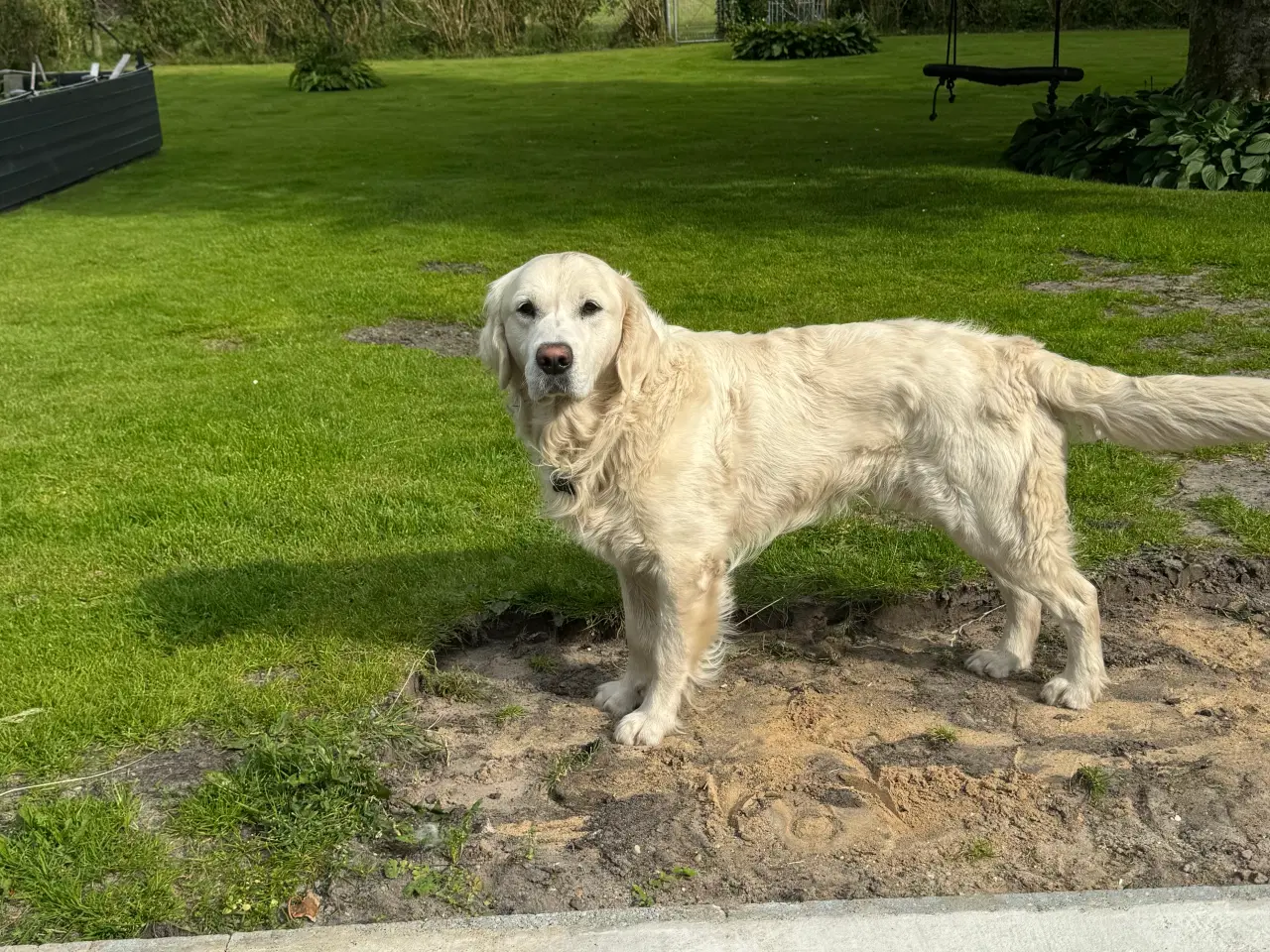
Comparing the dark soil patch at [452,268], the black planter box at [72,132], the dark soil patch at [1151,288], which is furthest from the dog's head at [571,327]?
the black planter box at [72,132]

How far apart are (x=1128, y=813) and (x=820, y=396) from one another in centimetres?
Result: 151

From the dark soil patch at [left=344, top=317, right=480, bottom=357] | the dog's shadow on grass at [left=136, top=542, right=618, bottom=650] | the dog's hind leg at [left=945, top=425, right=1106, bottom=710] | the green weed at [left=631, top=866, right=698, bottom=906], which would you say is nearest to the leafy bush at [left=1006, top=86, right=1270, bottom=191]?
the dark soil patch at [left=344, top=317, right=480, bottom=357]

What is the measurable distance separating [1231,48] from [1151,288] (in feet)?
16.4

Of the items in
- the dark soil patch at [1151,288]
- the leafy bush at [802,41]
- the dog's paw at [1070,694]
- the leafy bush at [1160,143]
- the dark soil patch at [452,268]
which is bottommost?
the dog's paw at [1070,694]

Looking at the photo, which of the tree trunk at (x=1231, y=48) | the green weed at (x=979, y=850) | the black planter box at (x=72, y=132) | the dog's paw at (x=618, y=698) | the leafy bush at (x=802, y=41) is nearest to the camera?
the green weed at (x=979, y=850)

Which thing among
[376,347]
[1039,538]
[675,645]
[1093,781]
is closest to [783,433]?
[675,645]

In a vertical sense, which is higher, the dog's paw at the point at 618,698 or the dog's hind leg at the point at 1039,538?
the dog's hind leg at the point at 1039,538

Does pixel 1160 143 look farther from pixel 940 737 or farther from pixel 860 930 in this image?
pixel 860 930

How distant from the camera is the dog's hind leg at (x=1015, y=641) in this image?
397cm

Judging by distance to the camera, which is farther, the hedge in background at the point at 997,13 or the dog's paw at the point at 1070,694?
the hedge in background at the point at 997,13

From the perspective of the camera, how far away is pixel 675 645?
371cm

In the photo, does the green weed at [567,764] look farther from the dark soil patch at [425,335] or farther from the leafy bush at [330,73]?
the leafy bush at [330,73]

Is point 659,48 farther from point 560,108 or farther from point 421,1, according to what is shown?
point 560,108

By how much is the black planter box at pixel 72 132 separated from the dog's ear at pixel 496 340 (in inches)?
500
